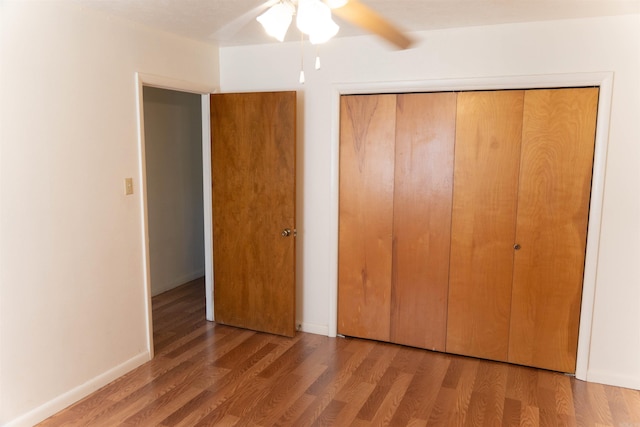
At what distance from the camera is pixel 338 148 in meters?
3.59

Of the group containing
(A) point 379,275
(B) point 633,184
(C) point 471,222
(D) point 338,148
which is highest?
(D) point 338,148

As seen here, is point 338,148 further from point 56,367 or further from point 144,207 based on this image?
point 56,367

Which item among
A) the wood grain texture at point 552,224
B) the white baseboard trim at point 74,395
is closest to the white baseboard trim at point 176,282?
the white baseboard trim at point 74,395

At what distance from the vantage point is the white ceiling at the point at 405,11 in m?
2.58

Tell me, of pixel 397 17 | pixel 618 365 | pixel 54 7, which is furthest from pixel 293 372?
pixel 54 7

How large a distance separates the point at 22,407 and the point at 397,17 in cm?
303

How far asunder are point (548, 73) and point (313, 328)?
2518mm

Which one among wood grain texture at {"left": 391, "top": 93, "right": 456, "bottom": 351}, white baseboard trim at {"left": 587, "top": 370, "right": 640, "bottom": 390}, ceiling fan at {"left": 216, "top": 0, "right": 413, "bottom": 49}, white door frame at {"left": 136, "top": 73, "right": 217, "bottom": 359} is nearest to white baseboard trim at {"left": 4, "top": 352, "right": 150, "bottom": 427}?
white door frame at {"left": 136, "top": 73, "right": 217, "bottom": 359}

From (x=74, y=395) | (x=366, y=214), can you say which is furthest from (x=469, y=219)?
(x=74, y=395)

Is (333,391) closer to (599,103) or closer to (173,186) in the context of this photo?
(599,103)

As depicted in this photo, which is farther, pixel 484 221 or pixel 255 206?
pixel 255 206

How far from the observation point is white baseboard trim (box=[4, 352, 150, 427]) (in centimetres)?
251

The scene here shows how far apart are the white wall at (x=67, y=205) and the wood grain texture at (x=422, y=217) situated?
180 centimetres

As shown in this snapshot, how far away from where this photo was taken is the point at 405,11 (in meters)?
2.74
